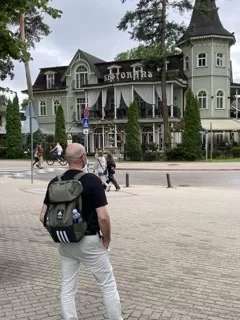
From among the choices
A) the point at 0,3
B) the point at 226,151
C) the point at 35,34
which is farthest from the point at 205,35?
the point at 0,3

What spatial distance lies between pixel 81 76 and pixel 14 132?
12275 millimetres

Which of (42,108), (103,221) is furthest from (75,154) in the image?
(42,108)

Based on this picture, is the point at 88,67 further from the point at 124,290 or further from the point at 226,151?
the point at 124,290

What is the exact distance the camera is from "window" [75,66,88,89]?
53431 millimetres

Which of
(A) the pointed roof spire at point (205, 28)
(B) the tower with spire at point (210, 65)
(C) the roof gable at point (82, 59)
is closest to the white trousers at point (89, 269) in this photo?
(A) the pointed roof spire at point (205, 28)

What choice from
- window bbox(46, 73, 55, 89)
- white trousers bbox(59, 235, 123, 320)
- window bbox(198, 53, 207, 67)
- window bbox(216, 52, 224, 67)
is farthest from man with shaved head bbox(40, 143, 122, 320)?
window bbox(46, 73, 55, 89)

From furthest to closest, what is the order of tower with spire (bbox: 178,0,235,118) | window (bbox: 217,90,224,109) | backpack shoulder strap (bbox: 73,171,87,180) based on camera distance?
window (bbox: 217,90,224,109) < tower with spire (bbox: 178,0,235,118) < backpack shoulder strap (bbox: 73,171,87,180)

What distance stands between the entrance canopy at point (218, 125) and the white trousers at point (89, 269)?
39047 mm

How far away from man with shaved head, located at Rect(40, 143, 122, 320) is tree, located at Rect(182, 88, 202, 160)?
34306 millimetres

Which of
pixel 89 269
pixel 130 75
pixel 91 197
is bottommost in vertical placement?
pixel 89 269

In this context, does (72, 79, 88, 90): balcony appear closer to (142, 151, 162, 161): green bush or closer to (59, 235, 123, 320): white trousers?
(142, 151, 162, 161): green bush

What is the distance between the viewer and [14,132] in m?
45.9

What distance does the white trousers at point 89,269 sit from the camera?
145 inches

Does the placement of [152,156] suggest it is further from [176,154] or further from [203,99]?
[203,99]
